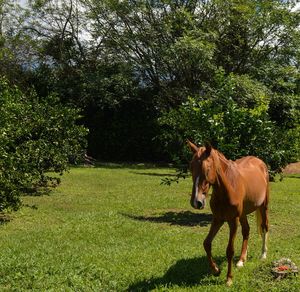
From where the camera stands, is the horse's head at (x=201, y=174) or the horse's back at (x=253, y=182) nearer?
the horse's head at (x=201, y=174)

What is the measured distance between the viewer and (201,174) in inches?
200

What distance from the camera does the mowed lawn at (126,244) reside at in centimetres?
587

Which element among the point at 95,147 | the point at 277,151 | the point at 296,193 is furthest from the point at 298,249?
the point at 95,147

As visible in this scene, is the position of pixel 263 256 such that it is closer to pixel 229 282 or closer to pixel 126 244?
pixel 229 282

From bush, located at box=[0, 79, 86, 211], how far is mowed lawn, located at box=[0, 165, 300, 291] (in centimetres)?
87

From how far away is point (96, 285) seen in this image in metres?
5.79

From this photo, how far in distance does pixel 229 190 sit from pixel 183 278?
1.27 meters

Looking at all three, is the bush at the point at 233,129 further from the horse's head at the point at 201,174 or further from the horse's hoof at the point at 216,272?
the horse's head at the point at 201,174

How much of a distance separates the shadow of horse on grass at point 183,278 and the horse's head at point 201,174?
1.35m

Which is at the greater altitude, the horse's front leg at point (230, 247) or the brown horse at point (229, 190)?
the brown horse at point (229, 190)

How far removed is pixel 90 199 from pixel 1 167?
362cm

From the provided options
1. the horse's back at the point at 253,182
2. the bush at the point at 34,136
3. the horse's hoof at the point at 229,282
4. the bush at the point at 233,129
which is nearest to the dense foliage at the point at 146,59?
the bush at the point at 34,136

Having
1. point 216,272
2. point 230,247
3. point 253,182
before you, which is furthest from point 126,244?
point 230,247


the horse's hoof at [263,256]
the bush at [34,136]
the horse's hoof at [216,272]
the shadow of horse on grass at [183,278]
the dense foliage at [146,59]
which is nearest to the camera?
the shadow of horse on grass at [183,278]
